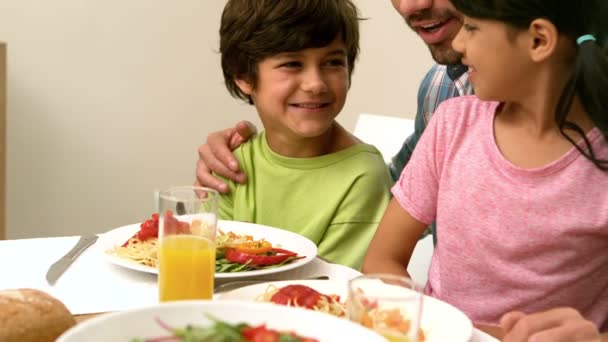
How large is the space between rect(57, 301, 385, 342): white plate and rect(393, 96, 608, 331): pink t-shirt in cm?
71

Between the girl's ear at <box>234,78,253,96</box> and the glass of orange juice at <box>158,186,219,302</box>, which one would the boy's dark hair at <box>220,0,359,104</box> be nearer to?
the girl's ear at <box>234,78,253,96</box>

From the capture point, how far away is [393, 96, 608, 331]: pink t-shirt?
1.37 metres

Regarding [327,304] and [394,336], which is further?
[327,304]

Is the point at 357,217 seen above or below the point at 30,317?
below

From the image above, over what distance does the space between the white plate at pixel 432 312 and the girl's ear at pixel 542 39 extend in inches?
19.5

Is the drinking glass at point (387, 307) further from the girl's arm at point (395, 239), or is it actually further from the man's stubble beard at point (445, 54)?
the man's stubble beard at point (445, 54)

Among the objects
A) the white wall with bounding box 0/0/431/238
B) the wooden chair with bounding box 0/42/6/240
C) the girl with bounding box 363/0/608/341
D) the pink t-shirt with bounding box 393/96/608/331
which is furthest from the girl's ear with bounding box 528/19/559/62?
the wooden chair with bounding box 0/42/6/240

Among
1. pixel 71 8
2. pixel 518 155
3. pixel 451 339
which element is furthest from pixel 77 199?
pixel 451 339

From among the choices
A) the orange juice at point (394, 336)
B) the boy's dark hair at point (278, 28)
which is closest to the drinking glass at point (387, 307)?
the orange juice at point (394, 336)

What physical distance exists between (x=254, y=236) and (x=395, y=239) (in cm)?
28

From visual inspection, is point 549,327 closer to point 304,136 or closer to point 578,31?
point 578,31

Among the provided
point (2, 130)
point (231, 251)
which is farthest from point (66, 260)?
point (2, 130)

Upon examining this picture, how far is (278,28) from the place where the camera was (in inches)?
75.4

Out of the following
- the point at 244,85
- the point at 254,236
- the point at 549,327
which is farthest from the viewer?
the point at 244,85
